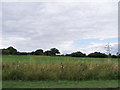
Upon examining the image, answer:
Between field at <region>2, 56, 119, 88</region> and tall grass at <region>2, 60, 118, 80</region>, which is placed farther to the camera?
tall grass at <region>2, 60, 118, 80</region>

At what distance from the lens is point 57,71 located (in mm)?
11602

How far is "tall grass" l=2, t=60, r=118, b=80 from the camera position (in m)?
10.9

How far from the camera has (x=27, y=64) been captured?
12.3 meters

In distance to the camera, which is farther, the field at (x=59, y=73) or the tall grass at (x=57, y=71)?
the tall grass at (x=57, y=71)

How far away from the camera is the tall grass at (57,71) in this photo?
10.9 m

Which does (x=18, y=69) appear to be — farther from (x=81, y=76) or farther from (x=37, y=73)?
(x=81, y=76)

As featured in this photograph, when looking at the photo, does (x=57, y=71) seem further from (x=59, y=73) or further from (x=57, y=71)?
(x=59, y=73)

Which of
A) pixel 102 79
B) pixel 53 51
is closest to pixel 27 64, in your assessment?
pixel 102 79

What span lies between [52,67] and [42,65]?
0.59 metres

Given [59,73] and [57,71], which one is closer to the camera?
[59,73]

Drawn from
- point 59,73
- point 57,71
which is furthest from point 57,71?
point 59,73

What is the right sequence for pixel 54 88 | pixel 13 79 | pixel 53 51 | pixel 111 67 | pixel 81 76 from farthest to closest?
pixel 53 51 < pixel 111 67 < pixel 81 76 < pixel 13 79 < pixel 54 88

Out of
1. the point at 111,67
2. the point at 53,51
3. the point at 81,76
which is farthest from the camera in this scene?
the point at 53,51

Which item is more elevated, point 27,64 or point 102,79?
point 27,64
